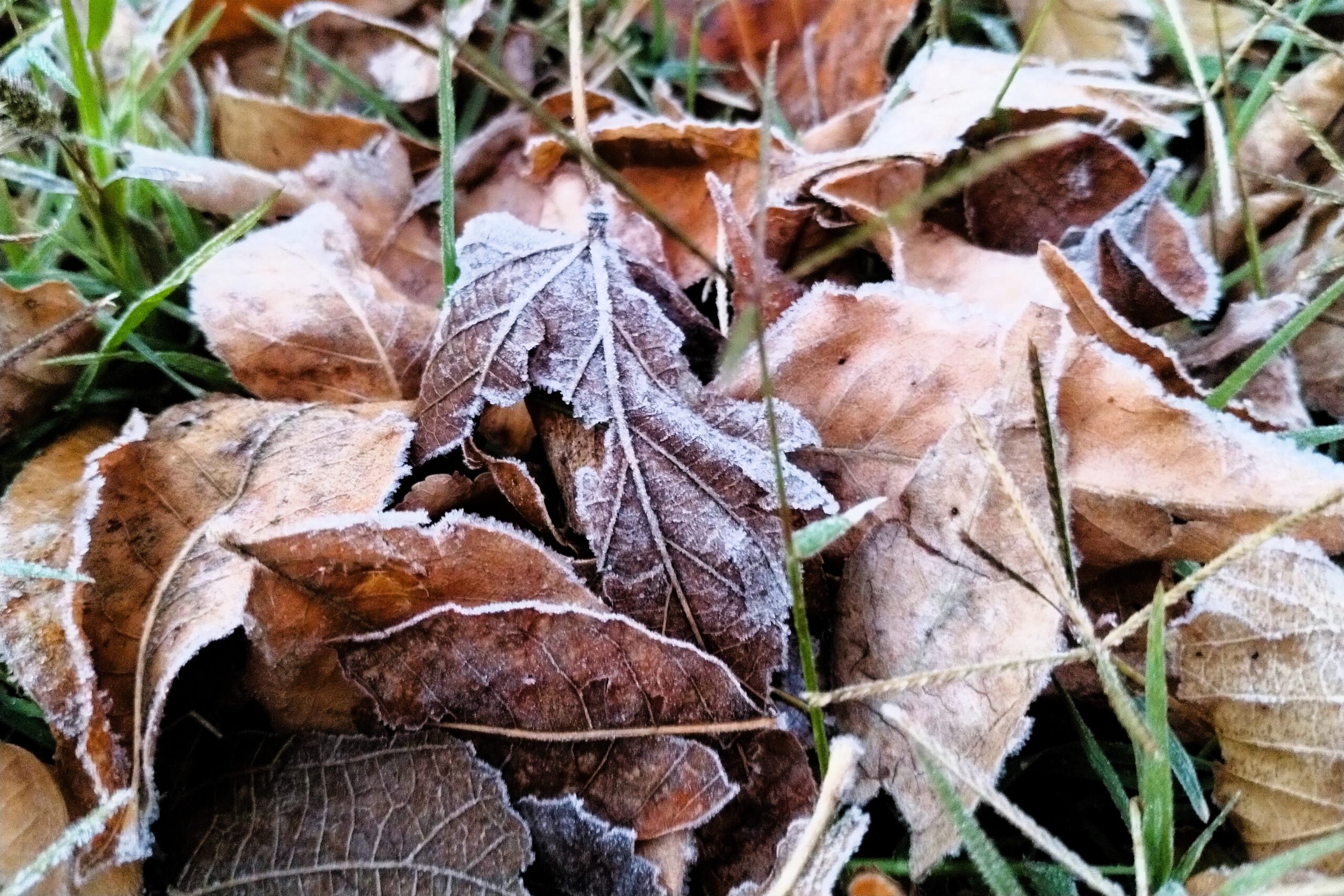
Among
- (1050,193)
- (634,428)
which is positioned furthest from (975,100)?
(634,428)

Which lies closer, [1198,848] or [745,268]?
[1198,848]

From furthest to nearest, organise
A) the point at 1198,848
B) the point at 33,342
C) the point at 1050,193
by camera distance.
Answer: the point at 1050,193 → the point at 33,342 → the point at 1198,848

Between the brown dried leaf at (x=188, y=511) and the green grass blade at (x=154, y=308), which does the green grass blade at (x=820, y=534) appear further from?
the green grass blade at (x=154, y=308)

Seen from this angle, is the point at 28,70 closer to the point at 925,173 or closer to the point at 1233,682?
the point at 925,173

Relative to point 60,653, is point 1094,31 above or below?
above

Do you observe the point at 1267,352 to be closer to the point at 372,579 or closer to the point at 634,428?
the point at 634,428

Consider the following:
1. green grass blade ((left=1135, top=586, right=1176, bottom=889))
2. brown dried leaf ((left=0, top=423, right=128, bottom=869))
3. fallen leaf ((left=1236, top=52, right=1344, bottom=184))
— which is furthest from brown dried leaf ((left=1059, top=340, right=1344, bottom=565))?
brown dried leaf ((left=0, top=423, right=128, bottom=869))

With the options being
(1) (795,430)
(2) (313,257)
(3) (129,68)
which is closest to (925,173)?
(1) (795,430)
